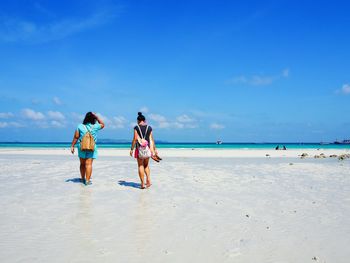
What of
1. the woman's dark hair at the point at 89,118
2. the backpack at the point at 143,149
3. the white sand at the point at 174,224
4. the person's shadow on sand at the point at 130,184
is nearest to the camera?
the white sand at the point at 174,224

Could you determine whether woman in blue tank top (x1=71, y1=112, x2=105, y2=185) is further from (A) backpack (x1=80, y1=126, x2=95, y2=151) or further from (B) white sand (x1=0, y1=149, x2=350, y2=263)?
(B) white sand (x1=0, y1=149, x2=350, y2=263)

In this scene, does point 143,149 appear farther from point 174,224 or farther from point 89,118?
point 174,224

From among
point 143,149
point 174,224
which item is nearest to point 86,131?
point 143,149

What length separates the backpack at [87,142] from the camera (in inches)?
398

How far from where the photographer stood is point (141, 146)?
9.62 metres

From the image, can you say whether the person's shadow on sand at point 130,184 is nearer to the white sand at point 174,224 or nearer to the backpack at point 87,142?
the white sand at point 174,224

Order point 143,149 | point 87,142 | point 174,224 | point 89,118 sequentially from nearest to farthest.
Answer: point 174,224
point 143,149
point 87,142
point 89,118

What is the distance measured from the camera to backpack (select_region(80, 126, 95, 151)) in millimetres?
10109

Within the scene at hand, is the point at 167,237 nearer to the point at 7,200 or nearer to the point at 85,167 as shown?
the point at 7,200

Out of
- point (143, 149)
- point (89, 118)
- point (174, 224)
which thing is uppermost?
point (89, 118)

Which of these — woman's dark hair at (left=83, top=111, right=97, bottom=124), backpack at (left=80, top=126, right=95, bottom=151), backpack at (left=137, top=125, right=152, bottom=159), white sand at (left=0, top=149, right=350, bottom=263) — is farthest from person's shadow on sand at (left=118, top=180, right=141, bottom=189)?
woman's dark hair at (left=83, top=111, right=97, bottom=124)

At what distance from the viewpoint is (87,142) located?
10.2 metres

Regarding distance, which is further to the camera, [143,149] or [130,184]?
[130,184]

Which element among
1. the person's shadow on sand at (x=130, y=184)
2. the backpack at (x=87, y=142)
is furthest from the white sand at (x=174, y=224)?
the backpack at (x=87, y=142)
